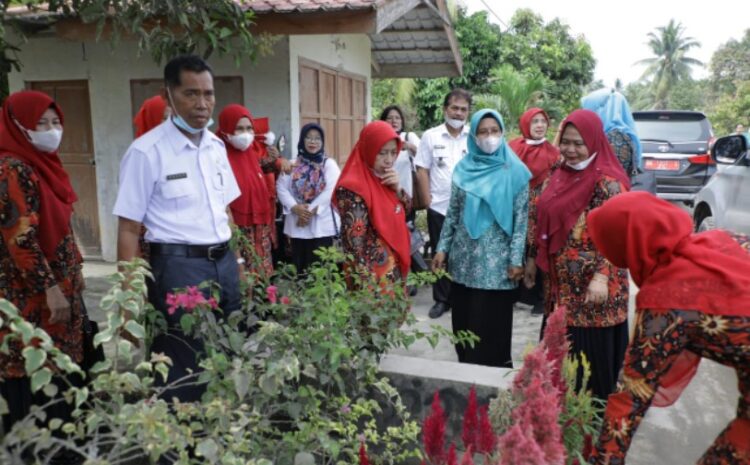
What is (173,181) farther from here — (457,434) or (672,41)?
(672,41)

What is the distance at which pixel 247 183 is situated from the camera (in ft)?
14.0

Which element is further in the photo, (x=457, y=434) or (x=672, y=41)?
(x=672, y=41)

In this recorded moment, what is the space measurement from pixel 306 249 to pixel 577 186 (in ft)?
8.09

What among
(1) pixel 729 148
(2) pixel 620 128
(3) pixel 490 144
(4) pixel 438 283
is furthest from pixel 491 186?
(1) pixel 729 148

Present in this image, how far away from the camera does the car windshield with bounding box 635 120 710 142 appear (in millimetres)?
10742

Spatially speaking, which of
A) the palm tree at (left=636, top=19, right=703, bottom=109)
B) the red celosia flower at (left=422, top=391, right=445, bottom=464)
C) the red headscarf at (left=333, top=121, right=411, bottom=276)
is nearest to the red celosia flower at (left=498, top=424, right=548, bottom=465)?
the red celosia flower at (left=422, top=391, right=445, bottom=464)

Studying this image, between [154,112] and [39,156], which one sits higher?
[154,112]

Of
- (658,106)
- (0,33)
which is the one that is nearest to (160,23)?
(0,33)

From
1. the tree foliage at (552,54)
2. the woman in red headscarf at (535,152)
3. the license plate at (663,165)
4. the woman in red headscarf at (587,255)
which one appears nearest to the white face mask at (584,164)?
the woman in red headscarf at (587,255)

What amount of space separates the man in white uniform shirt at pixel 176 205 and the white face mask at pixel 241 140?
5.61 feet

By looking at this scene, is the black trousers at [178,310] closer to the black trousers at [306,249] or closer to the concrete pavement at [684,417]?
the concrete pavement at [684,417]

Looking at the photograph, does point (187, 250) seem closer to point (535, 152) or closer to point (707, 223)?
point (535, 152)

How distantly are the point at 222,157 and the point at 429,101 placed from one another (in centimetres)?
1433

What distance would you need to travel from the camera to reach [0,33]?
2955mm
